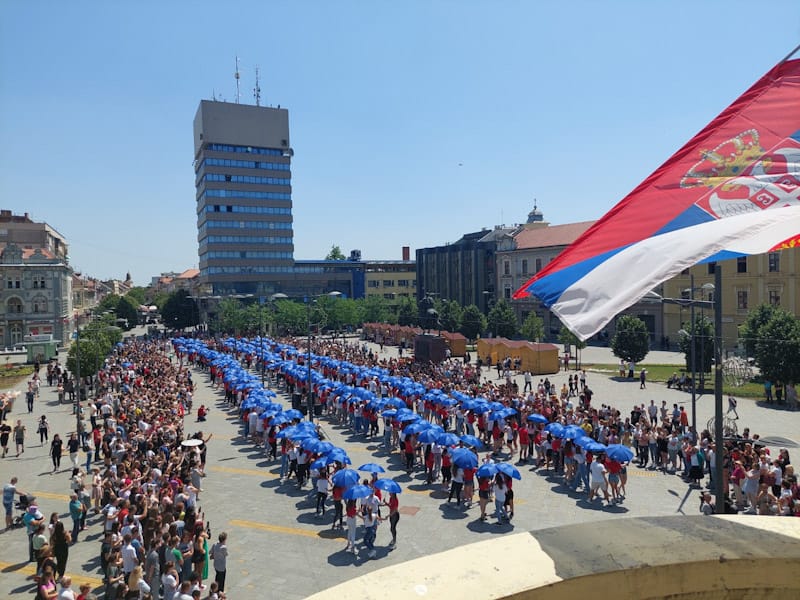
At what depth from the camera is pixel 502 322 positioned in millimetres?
67125

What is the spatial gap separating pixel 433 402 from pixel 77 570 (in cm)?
1573

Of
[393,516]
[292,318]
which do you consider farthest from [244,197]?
[393,516]

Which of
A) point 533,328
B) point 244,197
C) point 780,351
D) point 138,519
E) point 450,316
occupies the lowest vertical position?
point 138,519

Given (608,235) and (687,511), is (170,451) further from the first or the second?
(608,235)

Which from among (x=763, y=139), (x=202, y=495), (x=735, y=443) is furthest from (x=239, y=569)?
(x=735, y=443)

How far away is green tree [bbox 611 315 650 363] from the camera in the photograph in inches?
1745

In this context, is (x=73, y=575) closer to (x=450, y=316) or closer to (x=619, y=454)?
(x=619, y=454)

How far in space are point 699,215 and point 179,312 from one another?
110 m

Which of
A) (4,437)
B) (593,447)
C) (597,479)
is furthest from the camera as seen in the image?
(4,437)

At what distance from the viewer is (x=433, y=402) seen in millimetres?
26594

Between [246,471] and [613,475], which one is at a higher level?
[613,475]

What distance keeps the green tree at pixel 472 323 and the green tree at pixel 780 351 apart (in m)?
37.1

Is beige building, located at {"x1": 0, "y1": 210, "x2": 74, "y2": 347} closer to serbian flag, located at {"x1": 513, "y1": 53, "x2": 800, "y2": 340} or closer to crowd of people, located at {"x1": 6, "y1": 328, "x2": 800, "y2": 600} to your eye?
crowd of people, located at {"x1": 6, "y1": 328, "x2": 800, "y2": 600}

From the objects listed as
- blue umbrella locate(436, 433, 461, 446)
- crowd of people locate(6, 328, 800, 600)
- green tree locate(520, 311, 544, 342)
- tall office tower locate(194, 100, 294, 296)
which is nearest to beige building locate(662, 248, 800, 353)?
green tree locate(520, 311, 544, 342)
